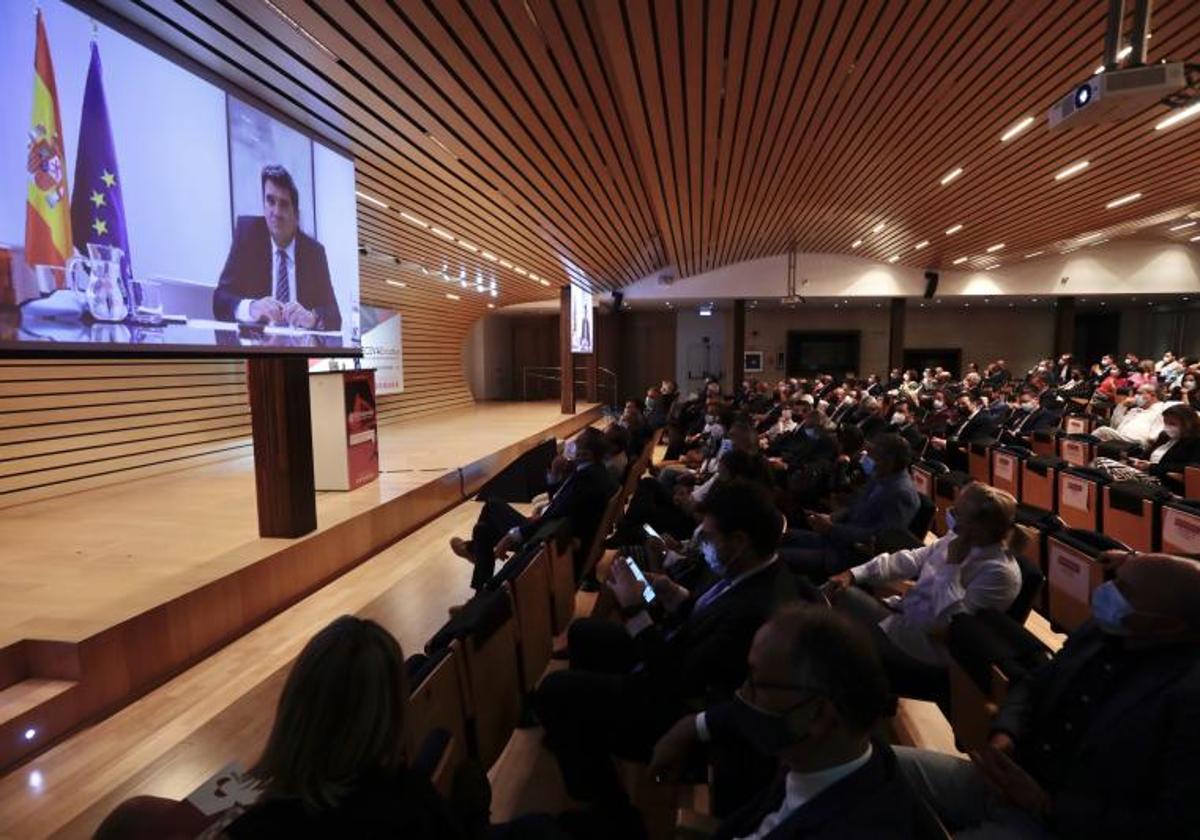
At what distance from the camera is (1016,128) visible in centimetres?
645

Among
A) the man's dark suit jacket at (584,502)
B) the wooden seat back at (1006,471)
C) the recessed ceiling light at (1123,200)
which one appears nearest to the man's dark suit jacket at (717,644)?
the man's dark suit jacket at (584,502)

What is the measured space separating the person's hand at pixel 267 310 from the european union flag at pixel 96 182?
0.87 meters

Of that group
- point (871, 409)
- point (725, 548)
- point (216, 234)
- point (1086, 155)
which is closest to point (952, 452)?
point (871, 409)

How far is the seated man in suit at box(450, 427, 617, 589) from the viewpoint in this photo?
3820 mm

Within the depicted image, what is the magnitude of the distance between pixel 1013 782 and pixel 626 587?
3.97 ft

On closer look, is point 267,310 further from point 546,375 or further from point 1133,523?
point 546,375

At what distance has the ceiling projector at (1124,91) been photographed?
138 inches

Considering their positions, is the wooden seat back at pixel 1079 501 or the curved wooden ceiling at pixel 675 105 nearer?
the curved wooden ceiling at pixel 675 105

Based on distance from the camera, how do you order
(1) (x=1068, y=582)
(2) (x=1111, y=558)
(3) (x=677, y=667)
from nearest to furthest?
(3) (x=677, y=667), (2) (x=1111, y=558), (1) (x=1068, y=582)

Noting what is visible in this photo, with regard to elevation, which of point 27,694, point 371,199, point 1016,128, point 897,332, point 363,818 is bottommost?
point 27,694

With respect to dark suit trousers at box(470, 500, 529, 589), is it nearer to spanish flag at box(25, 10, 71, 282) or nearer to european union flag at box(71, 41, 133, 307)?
european union flag at box(71, 41, 133, 307)

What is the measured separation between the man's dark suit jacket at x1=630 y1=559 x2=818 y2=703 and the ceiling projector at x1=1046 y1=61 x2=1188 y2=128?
11.5 feet

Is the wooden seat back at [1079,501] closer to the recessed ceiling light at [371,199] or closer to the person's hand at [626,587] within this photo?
the person's hand at [626,587]

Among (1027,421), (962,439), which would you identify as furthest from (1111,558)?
(1027,421)
